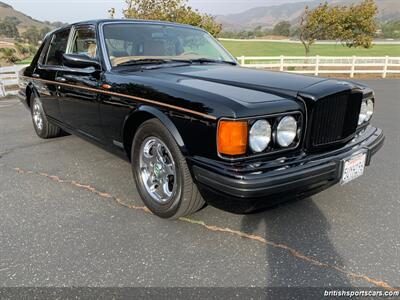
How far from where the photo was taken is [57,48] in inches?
163

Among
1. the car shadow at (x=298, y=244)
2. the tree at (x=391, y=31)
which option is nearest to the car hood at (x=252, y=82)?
the car shadow at (x=298, y=244)

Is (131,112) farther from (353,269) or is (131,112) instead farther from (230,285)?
(353,269)

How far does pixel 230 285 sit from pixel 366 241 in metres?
1.10

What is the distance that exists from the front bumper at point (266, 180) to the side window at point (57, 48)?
276 centimetres

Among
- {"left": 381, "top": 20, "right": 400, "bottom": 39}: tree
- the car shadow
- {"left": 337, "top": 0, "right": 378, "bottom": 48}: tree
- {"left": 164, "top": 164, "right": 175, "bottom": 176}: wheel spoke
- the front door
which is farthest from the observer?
{"left": 381, "top": 20, "right": 400, "bottom": 39}: tree

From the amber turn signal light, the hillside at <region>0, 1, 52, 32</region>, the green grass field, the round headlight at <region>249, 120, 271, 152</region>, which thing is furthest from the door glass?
the hillside at <region>0, 1, 52, 32</region>

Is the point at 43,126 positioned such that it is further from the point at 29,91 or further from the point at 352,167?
the point at 352,167

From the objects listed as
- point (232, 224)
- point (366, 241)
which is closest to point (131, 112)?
point (232, 224)

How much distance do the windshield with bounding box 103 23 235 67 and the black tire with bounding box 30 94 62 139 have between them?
2.01 meters

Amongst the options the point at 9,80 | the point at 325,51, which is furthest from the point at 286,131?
the point at 325,51

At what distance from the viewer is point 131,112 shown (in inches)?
106

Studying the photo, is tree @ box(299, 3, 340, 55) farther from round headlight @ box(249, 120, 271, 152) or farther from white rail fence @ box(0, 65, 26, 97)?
round headlight @ box(249, 120, 271, 152)

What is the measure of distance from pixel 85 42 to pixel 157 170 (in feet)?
5.64

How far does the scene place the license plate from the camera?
7.59ft
